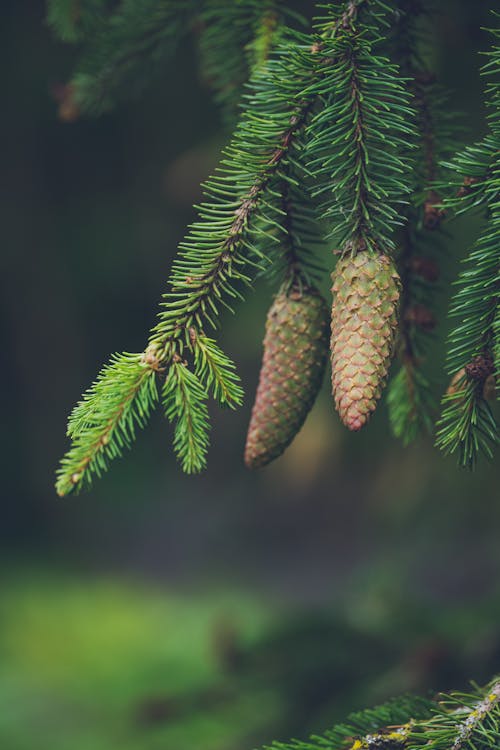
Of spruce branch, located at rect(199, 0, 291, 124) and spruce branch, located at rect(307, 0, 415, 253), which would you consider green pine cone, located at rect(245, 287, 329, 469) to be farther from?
spruce branch, located at rect(199, 0, 291, 124)

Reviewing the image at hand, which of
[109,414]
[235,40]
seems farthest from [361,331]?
[235,40]

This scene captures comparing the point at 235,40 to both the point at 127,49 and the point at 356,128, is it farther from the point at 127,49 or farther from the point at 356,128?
the point at 356,128

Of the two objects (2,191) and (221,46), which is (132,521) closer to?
(2,191)

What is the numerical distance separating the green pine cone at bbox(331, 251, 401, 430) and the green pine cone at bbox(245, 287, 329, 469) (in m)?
0.07

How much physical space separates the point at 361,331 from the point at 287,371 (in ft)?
0.40

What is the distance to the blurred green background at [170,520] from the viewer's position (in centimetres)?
138

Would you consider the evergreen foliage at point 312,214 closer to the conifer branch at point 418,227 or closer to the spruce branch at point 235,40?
the conifer branch at point 418,227

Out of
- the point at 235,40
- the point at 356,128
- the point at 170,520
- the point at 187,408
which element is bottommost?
the point at 170,520

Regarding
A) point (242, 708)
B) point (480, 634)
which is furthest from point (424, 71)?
point (242, 708)

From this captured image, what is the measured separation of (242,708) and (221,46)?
117 centimetres

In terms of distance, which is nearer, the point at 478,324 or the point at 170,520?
the point at 478,324

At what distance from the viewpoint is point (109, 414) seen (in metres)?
0.70

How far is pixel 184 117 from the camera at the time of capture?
596 cm

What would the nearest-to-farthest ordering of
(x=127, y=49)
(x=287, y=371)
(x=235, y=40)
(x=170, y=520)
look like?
1. (x=287, y=371)
2. (x=235, y=40)
3. (x=127, y=49)
4. (x=170, y=520)
